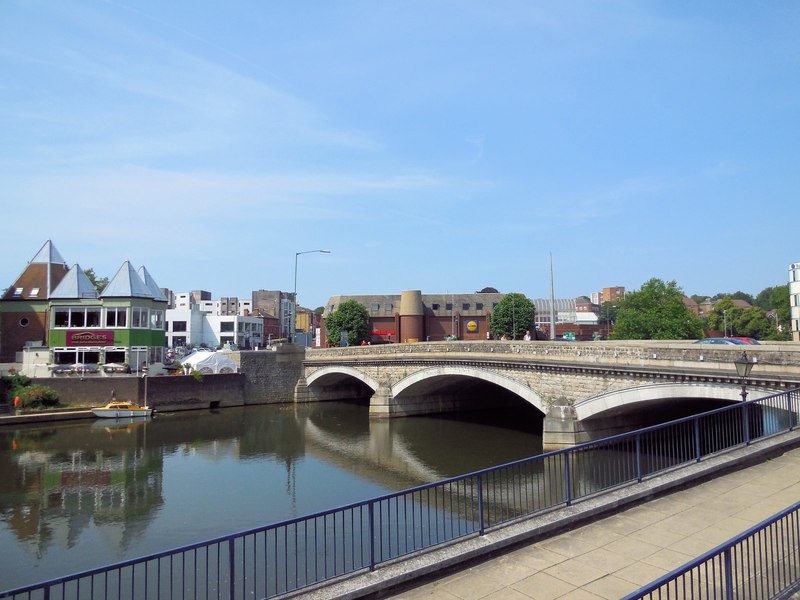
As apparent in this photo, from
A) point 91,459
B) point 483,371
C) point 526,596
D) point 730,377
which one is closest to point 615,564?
point 526,596

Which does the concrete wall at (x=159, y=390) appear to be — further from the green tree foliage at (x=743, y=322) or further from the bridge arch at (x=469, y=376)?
the green tree foliage at (x=743, y=322)

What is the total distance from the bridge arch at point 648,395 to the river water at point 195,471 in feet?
13.3

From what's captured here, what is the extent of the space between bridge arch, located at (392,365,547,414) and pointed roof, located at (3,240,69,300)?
105 feet

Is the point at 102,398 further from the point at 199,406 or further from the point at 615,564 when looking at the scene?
the point at 615,564

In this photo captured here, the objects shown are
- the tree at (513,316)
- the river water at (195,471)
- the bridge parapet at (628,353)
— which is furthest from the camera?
the tree at (513,316)

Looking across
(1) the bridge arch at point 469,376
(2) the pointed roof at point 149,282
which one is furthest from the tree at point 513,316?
(2) the pointed roof at point 149,282

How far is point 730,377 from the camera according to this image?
716 inches

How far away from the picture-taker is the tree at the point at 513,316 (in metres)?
77.9

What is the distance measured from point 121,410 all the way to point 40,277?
18.8 meters

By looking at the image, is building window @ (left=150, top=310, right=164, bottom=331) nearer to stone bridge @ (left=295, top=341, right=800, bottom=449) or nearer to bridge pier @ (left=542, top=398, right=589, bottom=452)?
stone bridge @ (left=295, top=341, right=800, bottom=449)

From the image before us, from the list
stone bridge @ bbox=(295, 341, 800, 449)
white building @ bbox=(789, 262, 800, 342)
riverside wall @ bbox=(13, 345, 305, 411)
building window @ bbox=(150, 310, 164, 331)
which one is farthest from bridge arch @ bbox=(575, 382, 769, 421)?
white building @ bbox=(789, 262, 800, 342)

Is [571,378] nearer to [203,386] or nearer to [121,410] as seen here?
[121,410]

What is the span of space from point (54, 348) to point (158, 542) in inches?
1386

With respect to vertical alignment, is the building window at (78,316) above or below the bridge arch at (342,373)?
above
